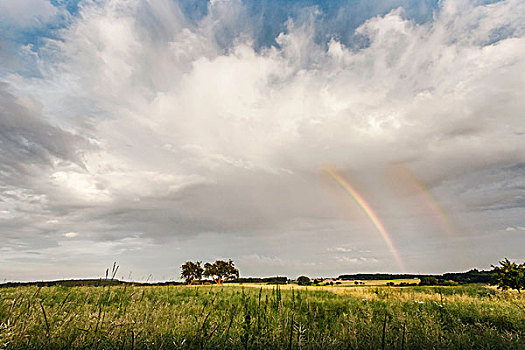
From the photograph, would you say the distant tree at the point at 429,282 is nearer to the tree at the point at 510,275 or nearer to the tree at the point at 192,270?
the tree at the point at 510,275

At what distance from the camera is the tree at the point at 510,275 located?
21.3 metres

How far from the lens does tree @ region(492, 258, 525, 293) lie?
2130 centimetres

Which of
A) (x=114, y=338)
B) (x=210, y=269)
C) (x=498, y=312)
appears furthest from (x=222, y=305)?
(x=210, y=269)

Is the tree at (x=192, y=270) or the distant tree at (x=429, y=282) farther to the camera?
the tree at (x=192, y=270)

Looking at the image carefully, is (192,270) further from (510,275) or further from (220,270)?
(510,275)

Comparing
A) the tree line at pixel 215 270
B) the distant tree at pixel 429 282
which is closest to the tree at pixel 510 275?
the distant tree at pixel 429 282

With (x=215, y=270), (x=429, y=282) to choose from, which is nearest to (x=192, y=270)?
(x=215, y=270)

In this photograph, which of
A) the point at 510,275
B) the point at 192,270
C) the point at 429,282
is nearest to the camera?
→ the point at 510,275

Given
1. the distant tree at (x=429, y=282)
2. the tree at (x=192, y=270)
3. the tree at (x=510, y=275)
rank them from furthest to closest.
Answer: the tree at (x=192, y=270)
the distant tree at (x=429, y=282)
the tree at (x=510, y=275)

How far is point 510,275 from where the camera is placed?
71.2 ft

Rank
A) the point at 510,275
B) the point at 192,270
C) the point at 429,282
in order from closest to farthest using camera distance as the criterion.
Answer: the point at 510,275, the point at 429,282, the point at 192,270

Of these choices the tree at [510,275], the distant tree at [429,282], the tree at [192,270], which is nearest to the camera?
the tree at [510,275]

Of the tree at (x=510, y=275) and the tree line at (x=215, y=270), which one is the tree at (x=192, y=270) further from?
the tree at (x=510, y=275)

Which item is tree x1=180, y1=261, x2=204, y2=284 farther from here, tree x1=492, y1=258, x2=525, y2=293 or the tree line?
tree x1=492, y1=258, x2=525, y2=293
